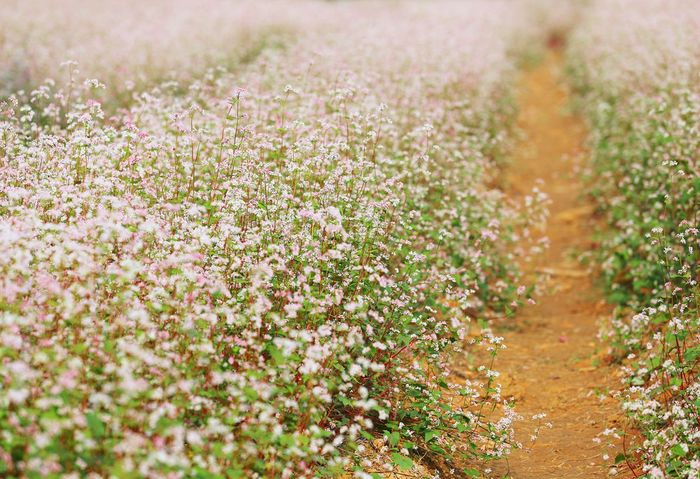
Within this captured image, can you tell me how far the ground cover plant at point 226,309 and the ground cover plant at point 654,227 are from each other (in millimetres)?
1274

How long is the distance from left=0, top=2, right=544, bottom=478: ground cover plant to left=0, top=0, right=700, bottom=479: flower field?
0.03 m

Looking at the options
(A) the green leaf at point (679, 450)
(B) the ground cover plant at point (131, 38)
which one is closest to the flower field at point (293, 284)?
(A) the green leaf at point (679, 450)

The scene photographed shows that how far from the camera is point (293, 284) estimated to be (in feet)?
16.2

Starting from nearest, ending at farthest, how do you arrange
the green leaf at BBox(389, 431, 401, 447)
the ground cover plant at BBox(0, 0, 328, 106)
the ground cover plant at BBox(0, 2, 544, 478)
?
1. the ground cover plant at BBox(0, 2, 544, 478)
2. the green leaf at BBox(389, 431, 401, 447)
3. the ground cover plant at BBox(0, 0, 328, 106)

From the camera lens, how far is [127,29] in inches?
574

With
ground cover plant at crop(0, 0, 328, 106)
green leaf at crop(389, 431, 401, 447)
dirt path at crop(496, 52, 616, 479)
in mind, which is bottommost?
green leaf at crop(389, 431, 401, 447)

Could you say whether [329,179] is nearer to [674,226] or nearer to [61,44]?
[674,226]

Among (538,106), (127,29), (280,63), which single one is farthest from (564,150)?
(127,29)

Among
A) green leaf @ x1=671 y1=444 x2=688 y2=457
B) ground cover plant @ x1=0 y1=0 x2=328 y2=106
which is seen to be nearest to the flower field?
green leaf @ x1=671 y1=444 x2=688 y2=457

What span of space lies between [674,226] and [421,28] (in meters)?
10.1

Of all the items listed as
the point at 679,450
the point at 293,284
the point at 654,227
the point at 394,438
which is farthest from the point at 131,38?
the point at 679,450

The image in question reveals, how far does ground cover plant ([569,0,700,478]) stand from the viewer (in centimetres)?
539

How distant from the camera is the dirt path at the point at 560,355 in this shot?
5.91 m

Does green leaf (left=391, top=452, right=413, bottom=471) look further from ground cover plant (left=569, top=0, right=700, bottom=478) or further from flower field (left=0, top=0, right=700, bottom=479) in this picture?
ground cover plant (left=569, top=0, right=700, bottom=478)
